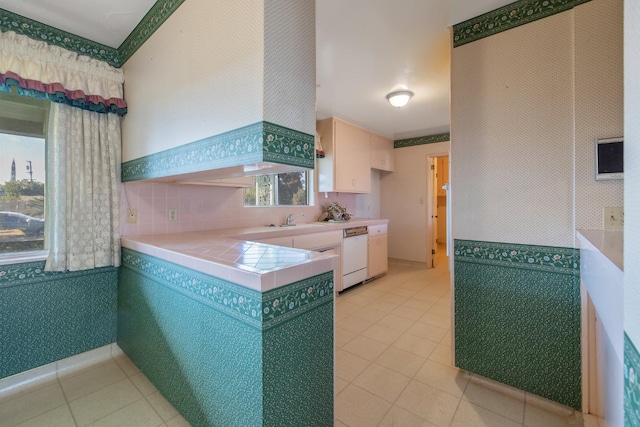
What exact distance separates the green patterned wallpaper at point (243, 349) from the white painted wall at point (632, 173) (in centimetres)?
92

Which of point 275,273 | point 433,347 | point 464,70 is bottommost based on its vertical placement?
point 433,347

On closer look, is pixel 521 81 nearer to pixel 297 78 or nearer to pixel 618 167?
pixel 618 167

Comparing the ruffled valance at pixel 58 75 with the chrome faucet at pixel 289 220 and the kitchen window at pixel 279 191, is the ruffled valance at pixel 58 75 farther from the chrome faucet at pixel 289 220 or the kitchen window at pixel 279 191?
the chrome faucet at pixel 289 220

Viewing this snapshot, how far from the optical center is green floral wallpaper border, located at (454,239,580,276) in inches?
58.8

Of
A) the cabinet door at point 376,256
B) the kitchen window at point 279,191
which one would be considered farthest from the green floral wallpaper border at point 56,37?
the cabinet door at point 376,256

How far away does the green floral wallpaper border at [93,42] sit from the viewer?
1623mm

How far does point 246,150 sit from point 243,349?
82 centimetres

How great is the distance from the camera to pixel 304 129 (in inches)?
48.3

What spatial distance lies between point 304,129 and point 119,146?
1.72 metres

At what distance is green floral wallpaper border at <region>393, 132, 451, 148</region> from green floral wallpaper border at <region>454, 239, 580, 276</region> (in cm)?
334

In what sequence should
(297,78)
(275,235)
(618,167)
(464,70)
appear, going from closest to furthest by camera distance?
(297,78)
(618,167)
(464,70)
(275,235)

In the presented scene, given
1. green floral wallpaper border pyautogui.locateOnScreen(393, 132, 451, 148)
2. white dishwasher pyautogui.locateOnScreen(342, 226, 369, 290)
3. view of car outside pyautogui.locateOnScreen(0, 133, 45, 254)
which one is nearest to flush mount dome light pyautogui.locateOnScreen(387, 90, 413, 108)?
white dishwasher pyautogui.locateOnScreen(342, 226, 369, 290)

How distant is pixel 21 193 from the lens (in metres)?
1.84

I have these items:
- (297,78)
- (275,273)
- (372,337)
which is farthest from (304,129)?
(372,337)
